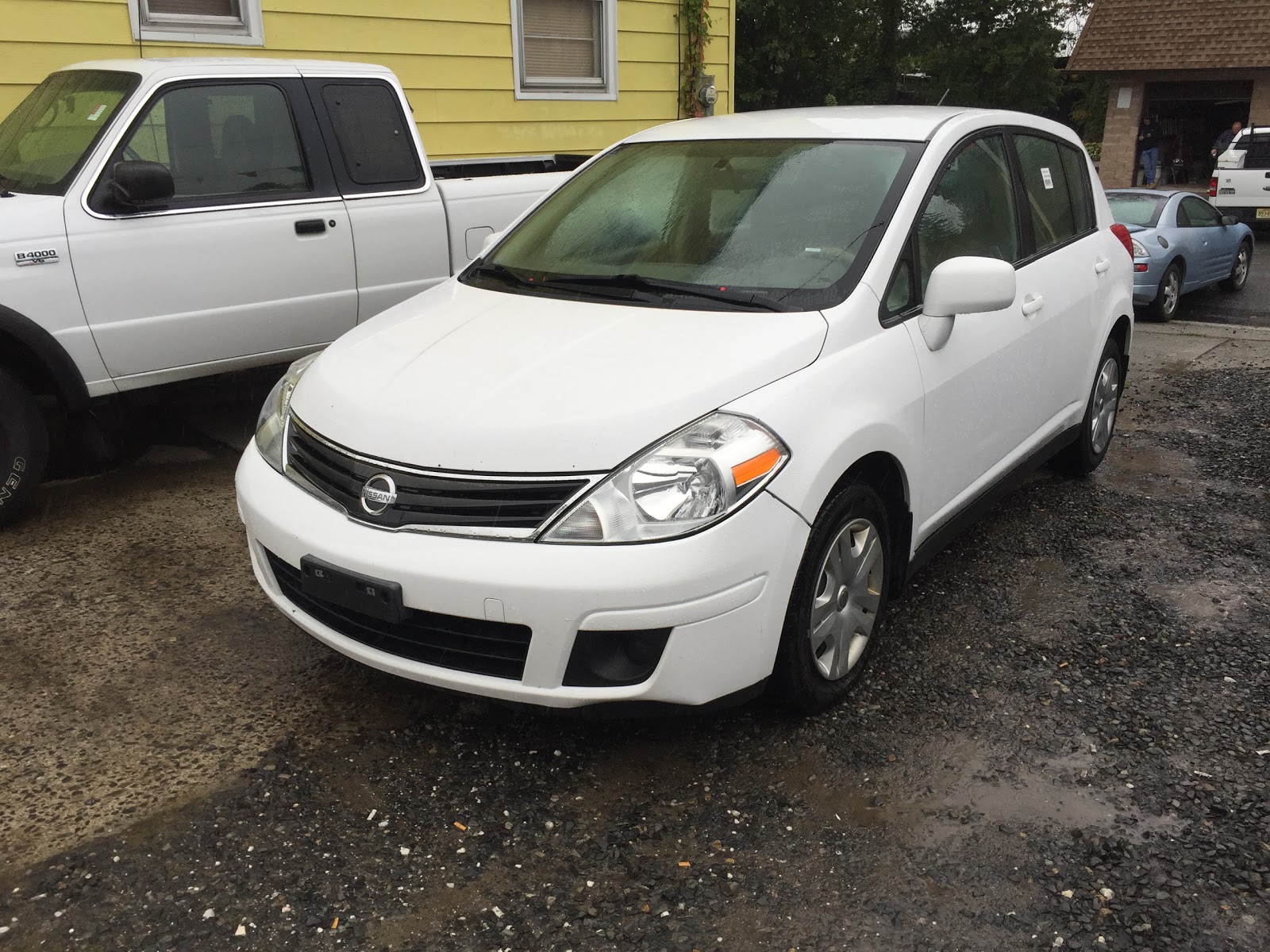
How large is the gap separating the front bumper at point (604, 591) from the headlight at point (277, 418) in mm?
468

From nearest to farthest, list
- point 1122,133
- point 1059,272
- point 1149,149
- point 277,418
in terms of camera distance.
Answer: point 277,418 < point 1059,272 < point 1149,149 < point 1122,133

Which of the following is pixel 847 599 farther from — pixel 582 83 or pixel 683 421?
pixel 582 83

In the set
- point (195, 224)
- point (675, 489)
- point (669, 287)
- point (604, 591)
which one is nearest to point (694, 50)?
point (195, 224)

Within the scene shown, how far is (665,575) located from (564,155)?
550 centimetres

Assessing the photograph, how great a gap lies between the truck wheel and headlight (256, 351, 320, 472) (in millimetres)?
1656

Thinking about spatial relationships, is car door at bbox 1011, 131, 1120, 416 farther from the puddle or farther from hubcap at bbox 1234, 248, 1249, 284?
hubcap at bbox 1234, 248, 1249, 284

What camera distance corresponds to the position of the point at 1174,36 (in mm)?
26078

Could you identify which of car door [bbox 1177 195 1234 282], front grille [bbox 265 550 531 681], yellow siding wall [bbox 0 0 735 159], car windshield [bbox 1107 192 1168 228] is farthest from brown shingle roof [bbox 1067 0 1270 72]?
front grille [bbox 265 550 531 681]

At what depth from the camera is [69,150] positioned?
16.6ft

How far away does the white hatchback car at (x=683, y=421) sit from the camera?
282cm

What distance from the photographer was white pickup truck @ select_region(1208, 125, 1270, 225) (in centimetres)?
1721

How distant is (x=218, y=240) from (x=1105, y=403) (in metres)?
4.26

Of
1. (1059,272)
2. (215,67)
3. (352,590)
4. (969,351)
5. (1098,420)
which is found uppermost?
(215,67)

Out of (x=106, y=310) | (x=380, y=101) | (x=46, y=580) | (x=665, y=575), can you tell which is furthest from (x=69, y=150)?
(x=665, y=575)
